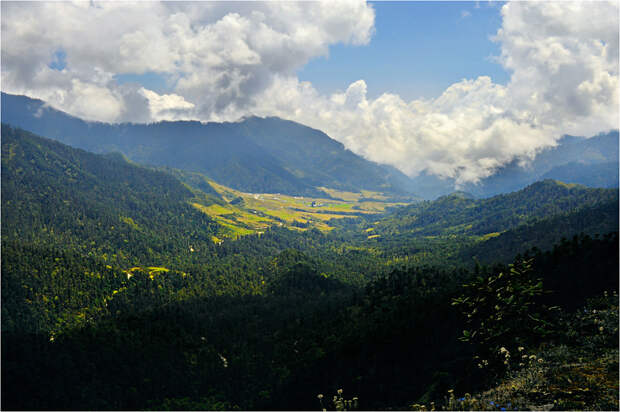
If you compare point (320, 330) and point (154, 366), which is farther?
point (320, 330)

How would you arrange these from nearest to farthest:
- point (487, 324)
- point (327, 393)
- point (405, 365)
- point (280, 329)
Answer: point (487, 324) → point (405, 365) → point (327, 393) → point (280, 329)

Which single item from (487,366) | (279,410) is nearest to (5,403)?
(279,410)

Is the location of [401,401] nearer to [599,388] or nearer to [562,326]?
[562,326]

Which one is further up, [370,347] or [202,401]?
[370,347]

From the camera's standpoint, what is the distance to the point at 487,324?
38.6 m

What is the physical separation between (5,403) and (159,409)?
1864 inches

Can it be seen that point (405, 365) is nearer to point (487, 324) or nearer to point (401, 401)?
point (401, 401)

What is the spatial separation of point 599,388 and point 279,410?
118398mm

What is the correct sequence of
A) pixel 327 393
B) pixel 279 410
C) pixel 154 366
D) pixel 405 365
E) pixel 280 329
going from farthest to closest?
pixel 280 329, pixel 154 366, pixel 279 410, pixel 327 393, pixel 405 365

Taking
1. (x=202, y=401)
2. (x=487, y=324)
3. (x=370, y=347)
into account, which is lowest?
(x=202, y=401)

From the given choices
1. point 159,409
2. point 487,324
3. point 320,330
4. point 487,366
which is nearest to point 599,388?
point 487,366

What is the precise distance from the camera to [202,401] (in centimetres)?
14188

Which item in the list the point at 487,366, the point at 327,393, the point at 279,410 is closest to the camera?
the point at 487,366

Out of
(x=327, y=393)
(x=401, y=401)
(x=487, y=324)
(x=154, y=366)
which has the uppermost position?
(x=487, y=324)
